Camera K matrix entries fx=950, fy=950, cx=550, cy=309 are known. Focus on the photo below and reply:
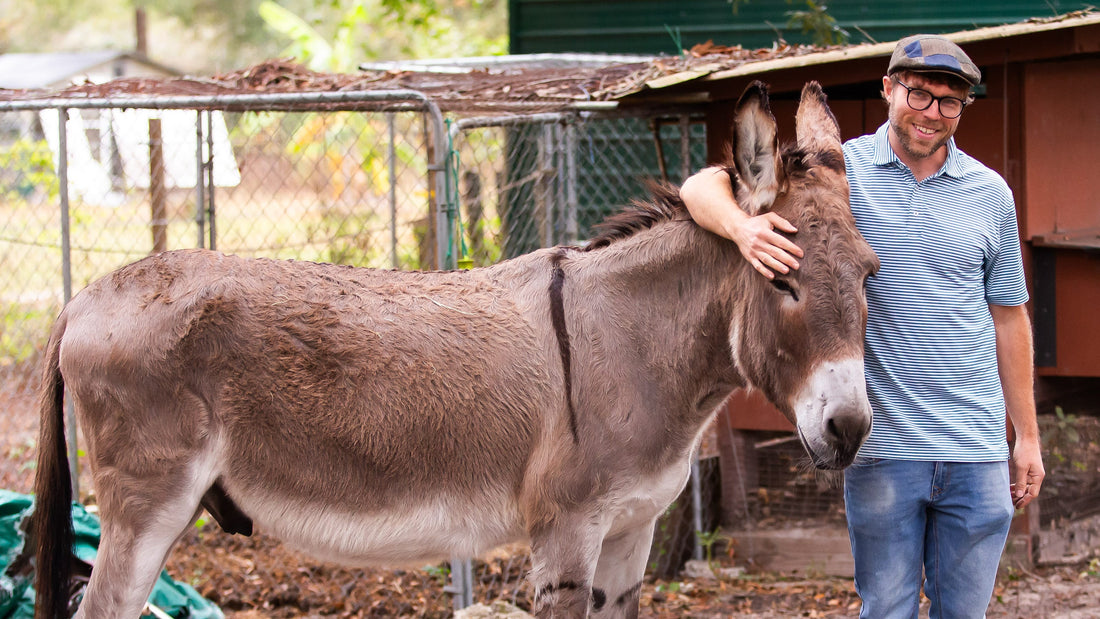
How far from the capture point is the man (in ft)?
9.33

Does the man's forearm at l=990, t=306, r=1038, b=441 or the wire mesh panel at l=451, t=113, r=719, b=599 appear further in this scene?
the wire mesh panel at l=451, t=113, r=719, b=599

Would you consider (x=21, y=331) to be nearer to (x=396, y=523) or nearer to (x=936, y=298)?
(x=396, y=523)

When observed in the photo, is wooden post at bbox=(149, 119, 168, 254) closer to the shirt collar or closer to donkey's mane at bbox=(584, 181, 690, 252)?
donkey's mane at bbox=(584, 181, 690, 252)

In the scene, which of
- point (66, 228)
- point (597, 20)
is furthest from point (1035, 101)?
point (597, 20)

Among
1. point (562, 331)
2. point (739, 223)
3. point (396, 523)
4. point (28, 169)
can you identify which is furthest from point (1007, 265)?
point (28, 169)

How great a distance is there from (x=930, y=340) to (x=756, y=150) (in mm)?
799

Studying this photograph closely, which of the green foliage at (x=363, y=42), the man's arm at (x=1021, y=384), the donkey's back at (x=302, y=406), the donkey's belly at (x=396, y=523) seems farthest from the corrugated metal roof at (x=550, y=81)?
the green foliage at (x=363, y=42)

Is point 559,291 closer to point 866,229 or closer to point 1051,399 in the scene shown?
point 866,229

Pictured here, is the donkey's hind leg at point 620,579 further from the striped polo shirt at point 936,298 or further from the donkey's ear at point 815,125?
the donkey's ear at point 815,125

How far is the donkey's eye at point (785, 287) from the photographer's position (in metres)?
2.63

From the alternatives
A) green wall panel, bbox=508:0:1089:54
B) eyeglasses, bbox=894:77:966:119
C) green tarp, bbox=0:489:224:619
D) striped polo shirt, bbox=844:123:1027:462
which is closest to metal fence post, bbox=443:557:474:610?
green tarp, bbox=0:489:224:619

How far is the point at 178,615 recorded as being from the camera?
4207 mm

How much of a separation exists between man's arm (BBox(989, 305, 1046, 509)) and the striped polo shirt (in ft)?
0.28

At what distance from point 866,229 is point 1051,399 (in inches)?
143
